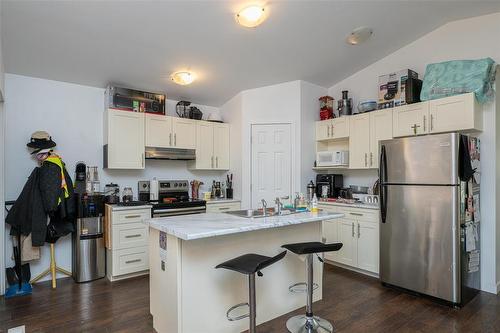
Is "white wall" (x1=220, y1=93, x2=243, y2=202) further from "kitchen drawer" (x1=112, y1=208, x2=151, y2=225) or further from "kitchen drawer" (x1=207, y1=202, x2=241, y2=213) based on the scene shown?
"kitchen drawer" (x1=112, y1=208, x2=151, y2=225)

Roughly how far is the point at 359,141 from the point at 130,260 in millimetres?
3517

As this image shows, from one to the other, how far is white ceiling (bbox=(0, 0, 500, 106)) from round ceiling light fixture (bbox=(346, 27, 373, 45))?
0.24 feet

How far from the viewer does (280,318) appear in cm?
260

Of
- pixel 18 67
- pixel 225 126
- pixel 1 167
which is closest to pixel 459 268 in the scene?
pixel 225 126

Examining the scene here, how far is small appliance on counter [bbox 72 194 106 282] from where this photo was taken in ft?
11.5

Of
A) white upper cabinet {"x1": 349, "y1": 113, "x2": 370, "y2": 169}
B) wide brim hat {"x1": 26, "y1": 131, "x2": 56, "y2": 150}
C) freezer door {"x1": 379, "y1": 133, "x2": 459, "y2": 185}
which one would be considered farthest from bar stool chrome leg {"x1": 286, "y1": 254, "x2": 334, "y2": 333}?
wide brim hat {"x1": 26, "y1": 131, "x2": 56, "y2": 150}

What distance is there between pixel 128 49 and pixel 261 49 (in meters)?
1.56

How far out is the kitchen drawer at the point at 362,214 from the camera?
11.9 ft

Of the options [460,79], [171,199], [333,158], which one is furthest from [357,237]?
[171,199]

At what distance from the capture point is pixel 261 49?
3.55m

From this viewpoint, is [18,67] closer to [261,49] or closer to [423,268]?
[261,49]

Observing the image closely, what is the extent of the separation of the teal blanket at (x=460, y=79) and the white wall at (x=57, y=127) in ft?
13.3

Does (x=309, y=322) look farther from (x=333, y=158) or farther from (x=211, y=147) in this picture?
(x=211, y=147)

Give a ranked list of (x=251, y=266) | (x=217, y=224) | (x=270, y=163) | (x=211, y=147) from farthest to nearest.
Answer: (x=211, y=147)
(x=270, y=163)
(x=217, y=224)
(x=251, y=266)
